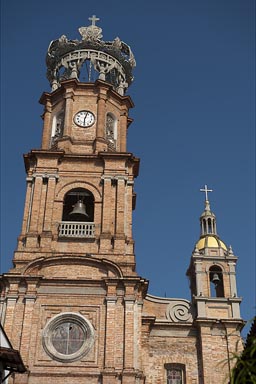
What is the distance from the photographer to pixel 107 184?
2719cm

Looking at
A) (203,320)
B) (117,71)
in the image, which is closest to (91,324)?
(203,320)

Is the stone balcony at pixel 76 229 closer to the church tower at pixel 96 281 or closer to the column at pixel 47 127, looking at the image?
the church tower at pixel 96 281

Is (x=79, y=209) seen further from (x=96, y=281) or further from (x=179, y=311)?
(x=179, y=311)

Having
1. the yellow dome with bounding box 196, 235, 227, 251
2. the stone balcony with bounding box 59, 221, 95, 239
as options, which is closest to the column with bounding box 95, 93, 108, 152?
the stone balcony with bounding box 59, 221, 95, 239

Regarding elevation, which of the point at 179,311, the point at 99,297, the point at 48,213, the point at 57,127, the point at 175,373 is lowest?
the point at 175,373

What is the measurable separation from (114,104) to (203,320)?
42.9ft

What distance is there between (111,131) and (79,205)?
234 inches

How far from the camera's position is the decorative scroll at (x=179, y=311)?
1003 inches

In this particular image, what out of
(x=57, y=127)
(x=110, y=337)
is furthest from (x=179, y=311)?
(x=57, y=127)

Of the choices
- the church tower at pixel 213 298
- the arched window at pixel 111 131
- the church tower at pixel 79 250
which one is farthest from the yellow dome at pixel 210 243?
the arched window at pixel 111 131

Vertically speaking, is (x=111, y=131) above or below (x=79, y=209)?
above

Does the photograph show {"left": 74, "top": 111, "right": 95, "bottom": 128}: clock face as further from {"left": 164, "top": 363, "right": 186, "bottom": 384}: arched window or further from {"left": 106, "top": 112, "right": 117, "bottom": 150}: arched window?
{"left": 164, "top": 363, "right": 186, "bottom": 384}: arched window

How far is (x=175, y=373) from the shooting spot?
24.2 metres

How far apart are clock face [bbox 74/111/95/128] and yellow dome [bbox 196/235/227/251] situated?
8.51 metres
